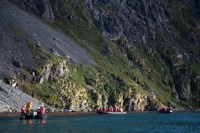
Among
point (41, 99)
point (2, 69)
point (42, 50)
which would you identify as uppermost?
point (42, 50)

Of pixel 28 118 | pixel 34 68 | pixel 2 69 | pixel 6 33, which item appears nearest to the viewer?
pixel 28 118

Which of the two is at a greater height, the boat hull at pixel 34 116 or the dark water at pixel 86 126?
the boat hull at pixel 34 116

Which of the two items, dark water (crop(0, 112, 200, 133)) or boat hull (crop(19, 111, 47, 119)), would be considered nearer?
dark water (crop(0, 112, 200, 133))

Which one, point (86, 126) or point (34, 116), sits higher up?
point (34, 116)

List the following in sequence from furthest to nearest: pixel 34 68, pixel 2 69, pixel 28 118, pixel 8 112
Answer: pixel 34 68 < pixel 2 69 < pixel 8 112 < pixel 28 118

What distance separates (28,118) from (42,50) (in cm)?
6382

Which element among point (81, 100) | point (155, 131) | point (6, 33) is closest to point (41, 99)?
point (81, 100)

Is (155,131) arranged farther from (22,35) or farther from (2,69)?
(22,35)

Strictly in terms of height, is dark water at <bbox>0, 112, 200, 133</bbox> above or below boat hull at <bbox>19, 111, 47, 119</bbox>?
below

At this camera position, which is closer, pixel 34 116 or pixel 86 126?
pixel 86 126

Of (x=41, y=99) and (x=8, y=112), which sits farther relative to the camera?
(x=41, y=99)

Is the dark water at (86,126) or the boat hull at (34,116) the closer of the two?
the dark water at (86,126)

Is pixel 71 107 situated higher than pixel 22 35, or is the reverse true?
pixel 22 35

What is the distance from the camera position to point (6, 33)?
592ft
